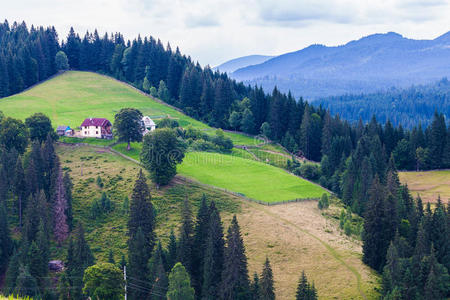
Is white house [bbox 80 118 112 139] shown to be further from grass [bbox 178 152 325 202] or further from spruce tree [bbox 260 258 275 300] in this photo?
spruce tree [bbox 260 258 275 300]

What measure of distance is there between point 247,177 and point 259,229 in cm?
2524

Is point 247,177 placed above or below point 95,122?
below

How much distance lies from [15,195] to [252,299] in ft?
164

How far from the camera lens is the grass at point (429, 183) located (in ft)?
343

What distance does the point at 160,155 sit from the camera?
90.8m

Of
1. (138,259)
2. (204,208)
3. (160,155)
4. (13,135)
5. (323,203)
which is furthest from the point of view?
(13,135)

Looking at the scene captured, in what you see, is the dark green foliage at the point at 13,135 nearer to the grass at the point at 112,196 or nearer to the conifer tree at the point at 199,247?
the grass at the point at 112,196

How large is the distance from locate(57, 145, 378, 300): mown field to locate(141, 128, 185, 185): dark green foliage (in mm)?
2679

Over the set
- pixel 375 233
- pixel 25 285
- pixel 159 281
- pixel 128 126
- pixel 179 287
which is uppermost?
pixel 128 126

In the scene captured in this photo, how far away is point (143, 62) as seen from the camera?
585 ft

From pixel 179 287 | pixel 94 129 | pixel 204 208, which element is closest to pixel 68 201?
pixel 204 208

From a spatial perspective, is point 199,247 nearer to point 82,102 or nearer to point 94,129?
point 94,129

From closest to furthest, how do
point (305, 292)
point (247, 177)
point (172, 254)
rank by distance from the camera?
point (305, 292) → point (172, 254) → point (247, 177)

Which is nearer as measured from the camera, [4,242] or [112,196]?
[4,242]
